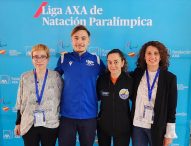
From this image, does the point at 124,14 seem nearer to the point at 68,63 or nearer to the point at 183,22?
the point at 183,22

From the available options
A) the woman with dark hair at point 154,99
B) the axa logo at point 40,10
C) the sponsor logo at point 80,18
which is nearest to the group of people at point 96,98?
the woman with dark hair at point 154,99

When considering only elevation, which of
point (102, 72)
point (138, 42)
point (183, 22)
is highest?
point (183, 22)

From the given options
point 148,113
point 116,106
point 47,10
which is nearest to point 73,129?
point 116,106

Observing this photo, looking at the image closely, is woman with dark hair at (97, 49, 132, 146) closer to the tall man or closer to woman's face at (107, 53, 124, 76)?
woman's face at (107, 53, 124, 76)

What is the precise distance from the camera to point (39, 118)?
2254mm

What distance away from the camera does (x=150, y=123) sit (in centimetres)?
229

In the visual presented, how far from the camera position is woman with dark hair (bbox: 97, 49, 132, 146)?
7.55ft

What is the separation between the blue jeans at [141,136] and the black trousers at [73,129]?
15.6 inches

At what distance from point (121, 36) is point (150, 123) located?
105 cm

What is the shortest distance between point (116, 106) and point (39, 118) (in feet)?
2.33

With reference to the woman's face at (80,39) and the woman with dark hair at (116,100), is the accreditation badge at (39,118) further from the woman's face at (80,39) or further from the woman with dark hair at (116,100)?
the woman's face at (80,39)

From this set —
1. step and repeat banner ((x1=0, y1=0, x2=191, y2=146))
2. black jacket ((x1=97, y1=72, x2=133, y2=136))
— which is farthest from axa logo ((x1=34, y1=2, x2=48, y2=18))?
black jacket ((x1=97, y1=72, x2=133, y2=136))

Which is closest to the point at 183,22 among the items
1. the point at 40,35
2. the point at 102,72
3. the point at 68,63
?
the point at 102,72

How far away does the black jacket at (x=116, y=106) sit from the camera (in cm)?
231
